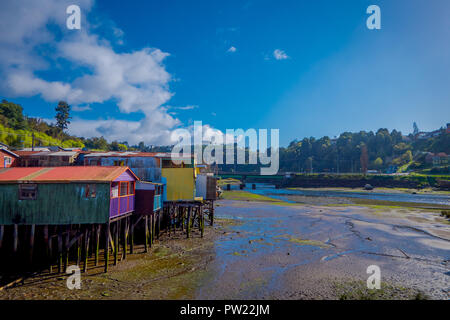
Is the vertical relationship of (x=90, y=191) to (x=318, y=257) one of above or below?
above

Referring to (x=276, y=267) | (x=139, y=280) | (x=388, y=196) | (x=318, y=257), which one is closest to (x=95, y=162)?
(x=139, y=280)

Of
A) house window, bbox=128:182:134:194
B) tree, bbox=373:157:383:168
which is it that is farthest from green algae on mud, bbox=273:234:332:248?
tree, bbox=373:157:383:168

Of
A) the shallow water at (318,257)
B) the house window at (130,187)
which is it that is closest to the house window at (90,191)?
the house window at (130,187)

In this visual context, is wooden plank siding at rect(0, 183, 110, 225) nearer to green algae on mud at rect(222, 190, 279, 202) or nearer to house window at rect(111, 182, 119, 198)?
house window at rect(111, 182, 119, 198)

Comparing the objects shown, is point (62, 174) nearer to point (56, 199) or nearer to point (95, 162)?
point (56, 199)

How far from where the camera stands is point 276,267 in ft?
67.6

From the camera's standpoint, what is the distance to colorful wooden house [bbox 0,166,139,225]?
1770 centimetres

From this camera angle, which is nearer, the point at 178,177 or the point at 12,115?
the point at 178,177

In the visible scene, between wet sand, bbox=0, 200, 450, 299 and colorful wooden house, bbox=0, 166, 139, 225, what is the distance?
13.6 ft

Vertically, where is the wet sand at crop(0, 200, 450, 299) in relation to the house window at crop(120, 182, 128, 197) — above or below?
below

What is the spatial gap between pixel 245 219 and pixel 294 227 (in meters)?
9.20

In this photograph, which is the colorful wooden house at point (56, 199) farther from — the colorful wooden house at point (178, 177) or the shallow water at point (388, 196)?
the shallow water at point (388, 196)

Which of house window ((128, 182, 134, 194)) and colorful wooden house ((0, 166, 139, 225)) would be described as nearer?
colorful wooden house ((0, 166, 139, 225))

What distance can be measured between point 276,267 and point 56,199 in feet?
57.9
